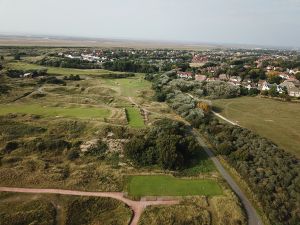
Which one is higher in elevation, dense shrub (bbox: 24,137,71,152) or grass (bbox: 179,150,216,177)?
dense shrub (bbox: 24,137,71,152)

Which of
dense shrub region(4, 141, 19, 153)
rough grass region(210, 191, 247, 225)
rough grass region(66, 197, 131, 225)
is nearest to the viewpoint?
rough grass region(66, 197, 131, 225)

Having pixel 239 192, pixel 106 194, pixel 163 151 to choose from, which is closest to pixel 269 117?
pixel 163 151

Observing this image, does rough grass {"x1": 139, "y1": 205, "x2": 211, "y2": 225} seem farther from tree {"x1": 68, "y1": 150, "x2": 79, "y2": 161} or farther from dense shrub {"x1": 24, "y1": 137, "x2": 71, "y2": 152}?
dense shrub {"x1": 24, "y1": 137, "x2": 71, "y2": 152}

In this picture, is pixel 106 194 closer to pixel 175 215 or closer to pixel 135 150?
pixel 175 215

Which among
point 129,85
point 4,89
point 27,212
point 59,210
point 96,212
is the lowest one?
point 129,85

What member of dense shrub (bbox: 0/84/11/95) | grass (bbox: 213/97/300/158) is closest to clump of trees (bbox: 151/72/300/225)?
grass (bbox: 213/97/300/158)

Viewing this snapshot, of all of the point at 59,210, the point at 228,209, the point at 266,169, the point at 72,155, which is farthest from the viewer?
the point at 72,155

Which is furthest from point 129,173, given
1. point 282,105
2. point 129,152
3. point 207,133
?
point 282,105

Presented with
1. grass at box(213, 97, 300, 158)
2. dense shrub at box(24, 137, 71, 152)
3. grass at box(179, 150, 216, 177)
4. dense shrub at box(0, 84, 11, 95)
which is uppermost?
dense shrub at box(0, 84, 11, 95)
